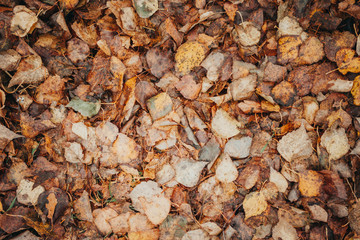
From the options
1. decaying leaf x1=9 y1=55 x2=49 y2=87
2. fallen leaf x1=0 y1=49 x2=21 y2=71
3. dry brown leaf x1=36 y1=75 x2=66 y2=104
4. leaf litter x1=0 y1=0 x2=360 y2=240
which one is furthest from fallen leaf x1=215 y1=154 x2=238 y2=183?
fallen leaf x1=0 y1=49 x2=21 y2=71

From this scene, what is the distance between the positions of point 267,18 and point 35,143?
1.49 metres

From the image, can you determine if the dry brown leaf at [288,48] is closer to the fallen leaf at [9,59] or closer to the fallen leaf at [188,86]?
the fallen leaf at [188,86]

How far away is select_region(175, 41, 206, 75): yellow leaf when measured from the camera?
52.0 inches

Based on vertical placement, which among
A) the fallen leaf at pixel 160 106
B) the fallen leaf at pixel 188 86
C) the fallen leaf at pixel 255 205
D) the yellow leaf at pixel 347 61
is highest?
the yellow leaf at pixel 347 61

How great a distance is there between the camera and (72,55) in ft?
4.55

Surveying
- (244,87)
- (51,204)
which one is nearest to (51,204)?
(51,204)

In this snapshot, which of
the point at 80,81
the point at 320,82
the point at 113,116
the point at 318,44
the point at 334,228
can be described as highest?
the point at 318,44

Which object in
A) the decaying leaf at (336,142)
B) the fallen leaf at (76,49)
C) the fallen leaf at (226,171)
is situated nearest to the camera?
the decaying leaf at (336,142)

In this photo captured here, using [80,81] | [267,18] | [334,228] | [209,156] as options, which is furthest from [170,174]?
[267,18]

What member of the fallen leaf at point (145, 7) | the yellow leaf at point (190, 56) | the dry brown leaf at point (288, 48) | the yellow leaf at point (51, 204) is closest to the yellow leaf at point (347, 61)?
the dry brown leaf at point (288, 48)

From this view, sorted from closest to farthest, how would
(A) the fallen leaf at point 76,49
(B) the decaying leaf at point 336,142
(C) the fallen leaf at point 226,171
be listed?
(B) the decaying leaf at point 336,142
(C) the fallen leaf at point 226,171
(A) the fallen leaf at point 76,49

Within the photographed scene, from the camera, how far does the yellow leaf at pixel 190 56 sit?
1.32 metres

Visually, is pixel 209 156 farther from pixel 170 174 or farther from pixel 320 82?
pixel 320 82

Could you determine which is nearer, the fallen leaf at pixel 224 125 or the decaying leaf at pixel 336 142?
the decaying leaf at pixel 336 142
